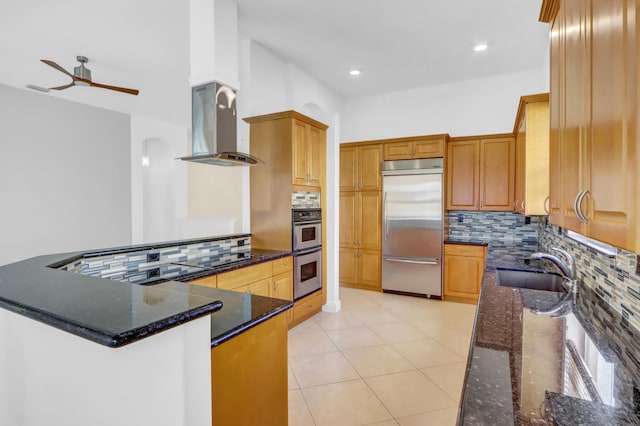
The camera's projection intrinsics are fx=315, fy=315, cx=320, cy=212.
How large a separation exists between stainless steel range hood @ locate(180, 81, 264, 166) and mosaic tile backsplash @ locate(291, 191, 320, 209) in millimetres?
832

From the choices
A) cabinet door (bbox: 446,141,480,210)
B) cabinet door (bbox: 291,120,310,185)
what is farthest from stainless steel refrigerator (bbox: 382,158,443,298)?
cabinet door (bbox: 291,120,310,185)

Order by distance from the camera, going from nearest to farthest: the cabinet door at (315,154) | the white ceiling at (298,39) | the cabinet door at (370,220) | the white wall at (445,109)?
the white ceiling at (298,39) < the cabinet door at (315,154) < the white wall at (445,109) < the cabinet door at (370,220)

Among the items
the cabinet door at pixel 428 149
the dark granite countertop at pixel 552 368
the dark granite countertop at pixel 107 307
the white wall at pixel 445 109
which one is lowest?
the dark granite countertop at pixel 552 368

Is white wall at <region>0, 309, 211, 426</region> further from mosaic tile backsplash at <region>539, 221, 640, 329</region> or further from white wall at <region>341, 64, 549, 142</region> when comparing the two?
white wall at <region>341, 64, 549, 142</region>

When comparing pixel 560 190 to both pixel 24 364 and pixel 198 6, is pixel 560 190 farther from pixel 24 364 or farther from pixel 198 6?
pixel 198 6

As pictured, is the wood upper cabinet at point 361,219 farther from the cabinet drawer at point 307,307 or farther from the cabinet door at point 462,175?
the cabinet drawer at point 307,307

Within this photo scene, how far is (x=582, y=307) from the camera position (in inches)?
59.0

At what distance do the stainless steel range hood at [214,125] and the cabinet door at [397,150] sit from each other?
2.62m

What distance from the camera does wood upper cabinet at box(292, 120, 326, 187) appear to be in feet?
11.3

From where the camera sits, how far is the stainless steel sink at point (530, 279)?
2.15m

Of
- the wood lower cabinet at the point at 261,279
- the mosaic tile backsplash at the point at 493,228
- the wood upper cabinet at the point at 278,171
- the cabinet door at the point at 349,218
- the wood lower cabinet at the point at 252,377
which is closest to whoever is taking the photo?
the wood lower cabinet at the point at 252,377

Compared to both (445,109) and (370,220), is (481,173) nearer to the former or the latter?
Result: (445,109)

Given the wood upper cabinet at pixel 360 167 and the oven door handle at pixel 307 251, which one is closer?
the oven door handle at pixel 307 251

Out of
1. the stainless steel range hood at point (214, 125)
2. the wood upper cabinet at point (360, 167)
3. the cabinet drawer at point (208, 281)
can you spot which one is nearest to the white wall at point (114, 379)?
the cabinet drawer at point (208, 281)
